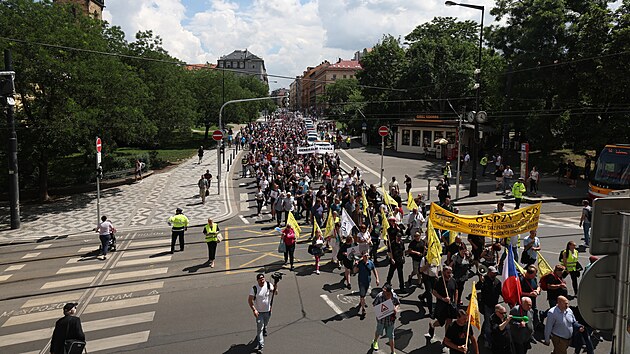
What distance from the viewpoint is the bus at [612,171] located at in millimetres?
20438

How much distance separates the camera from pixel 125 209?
77.6 ft

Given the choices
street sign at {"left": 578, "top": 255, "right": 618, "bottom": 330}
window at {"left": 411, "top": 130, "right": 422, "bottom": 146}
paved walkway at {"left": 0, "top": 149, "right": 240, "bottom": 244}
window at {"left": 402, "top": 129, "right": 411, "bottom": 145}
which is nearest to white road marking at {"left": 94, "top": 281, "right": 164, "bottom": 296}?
paved walkway at {"left": 0, "top": 149, "right": 240, "bottom": 244}

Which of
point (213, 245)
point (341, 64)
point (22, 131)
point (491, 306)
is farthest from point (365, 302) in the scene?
point (341, 64)

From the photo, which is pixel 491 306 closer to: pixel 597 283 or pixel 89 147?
pixel 597 283

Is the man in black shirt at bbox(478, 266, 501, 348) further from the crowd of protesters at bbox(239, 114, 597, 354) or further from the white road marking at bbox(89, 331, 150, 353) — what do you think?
the white road marking at bbox(89, 331, 150, 353)

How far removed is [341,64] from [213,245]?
153m

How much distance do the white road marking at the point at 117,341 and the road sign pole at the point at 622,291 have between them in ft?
27.3

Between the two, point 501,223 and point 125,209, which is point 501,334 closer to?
point 501,223

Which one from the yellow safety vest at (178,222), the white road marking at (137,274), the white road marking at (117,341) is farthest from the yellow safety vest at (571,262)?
the yellow safety vest at (178,222)

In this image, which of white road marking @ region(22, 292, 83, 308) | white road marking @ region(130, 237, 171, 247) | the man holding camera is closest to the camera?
the man holding camera

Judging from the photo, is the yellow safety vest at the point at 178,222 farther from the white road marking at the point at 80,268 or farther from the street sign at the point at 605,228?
the street sign at the point at 605,228

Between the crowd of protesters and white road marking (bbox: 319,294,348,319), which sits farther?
white road marking (bbox: 319,294,348,319)

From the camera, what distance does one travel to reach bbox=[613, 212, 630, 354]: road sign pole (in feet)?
9.84

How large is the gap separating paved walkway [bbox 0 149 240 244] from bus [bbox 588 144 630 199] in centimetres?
1716
